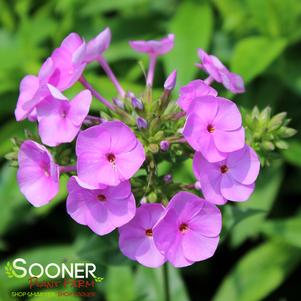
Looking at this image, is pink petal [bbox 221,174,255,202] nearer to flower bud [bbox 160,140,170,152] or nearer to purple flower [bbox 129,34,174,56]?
flower bud [bbox 160,140,170,152]

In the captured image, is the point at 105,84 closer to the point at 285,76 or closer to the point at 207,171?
the point at 285,76

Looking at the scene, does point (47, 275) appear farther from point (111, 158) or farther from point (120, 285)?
point (111, 158)

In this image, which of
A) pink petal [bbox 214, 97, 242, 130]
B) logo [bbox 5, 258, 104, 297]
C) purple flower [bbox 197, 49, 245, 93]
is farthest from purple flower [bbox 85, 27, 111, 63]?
logo [bbox 5, 258, 104, 297]

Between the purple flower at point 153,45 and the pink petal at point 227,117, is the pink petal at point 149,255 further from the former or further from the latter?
the purple flower at point 153,45

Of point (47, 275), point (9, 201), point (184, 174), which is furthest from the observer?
point (9, 201)

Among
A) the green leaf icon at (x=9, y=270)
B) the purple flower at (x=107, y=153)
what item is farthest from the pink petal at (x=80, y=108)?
the green leaf icon at (x=9, y=270)

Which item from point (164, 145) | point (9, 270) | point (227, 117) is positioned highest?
point (227, 117)

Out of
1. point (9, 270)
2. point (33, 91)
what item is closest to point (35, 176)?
point (33, 91)

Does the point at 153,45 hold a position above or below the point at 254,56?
above
